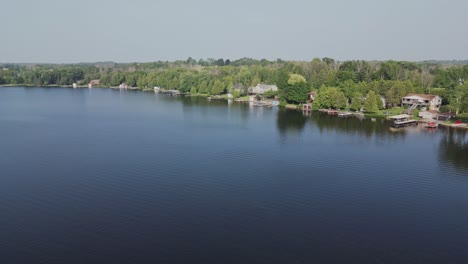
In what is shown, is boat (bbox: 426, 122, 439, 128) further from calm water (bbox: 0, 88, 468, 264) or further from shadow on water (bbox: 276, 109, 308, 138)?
shadow on water (bbox: 276, 109, 308, 138)

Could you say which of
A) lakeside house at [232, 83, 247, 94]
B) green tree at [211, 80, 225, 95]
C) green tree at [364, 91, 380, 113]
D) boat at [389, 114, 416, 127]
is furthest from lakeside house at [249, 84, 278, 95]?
boat at [389, 114, 416, 127]

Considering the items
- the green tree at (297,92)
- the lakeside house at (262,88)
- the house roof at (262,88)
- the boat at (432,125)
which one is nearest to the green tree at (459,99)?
the boat at (432,125)

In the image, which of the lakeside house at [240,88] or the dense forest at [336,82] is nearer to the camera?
the dense forest at [336,82]

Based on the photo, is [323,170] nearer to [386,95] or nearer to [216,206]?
[216,206]

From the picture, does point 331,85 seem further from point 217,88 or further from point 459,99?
point 217,88

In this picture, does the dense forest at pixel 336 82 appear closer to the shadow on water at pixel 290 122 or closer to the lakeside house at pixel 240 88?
the lakeside house at pixel 240 88

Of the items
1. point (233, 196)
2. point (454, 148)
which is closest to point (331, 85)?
point (454, 148)
